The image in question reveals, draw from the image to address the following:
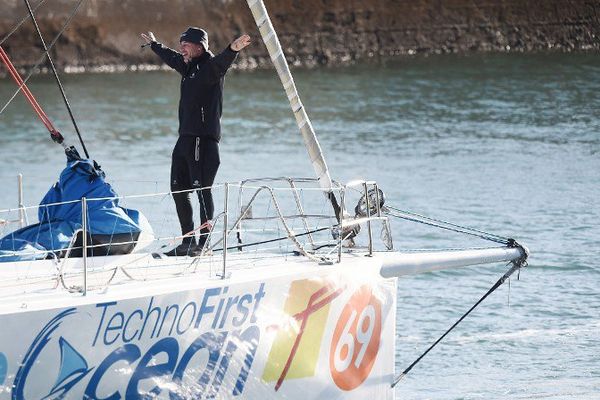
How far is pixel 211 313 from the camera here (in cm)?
832

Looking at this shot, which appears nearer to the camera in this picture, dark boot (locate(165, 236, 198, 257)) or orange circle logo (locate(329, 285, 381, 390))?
orange circle logo (locate(329, 285, 381, 390))

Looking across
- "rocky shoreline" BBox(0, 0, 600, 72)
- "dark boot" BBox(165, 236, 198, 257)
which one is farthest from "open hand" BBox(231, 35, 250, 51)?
"rocky shoreline" BBox(0, 0, 600, 72)

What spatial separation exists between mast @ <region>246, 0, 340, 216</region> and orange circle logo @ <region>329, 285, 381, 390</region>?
0.65 meters

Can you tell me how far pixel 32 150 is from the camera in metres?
24.3

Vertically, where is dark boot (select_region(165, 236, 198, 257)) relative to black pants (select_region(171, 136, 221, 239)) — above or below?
below

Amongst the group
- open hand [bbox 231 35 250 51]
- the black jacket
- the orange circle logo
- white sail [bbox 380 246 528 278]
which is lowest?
the orange circle logo

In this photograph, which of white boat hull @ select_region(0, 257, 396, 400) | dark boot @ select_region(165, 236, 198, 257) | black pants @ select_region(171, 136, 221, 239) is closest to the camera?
white boat hull @ select_region(0, 257, 396, 400)

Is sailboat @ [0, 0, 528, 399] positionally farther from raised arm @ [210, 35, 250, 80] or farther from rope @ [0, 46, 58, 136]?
rope @ [0, 46, 58, 136]

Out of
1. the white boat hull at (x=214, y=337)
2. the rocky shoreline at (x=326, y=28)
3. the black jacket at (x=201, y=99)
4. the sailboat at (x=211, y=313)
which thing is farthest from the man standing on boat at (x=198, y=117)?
the rocky shoreline at (x=326, y=28)

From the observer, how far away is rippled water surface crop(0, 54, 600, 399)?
1226 centimetres

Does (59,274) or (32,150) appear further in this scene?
(32,150)

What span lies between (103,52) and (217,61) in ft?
88.1

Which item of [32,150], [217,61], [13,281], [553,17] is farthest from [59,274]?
[553,17]

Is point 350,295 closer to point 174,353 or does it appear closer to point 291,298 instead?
point 291,298
